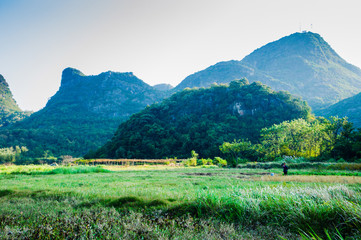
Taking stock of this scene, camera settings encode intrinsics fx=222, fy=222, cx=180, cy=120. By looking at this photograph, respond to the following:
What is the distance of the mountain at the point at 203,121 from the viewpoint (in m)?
78.4

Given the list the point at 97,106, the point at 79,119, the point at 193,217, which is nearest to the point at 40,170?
the point at 193,217

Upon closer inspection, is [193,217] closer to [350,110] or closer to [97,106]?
[350,110]

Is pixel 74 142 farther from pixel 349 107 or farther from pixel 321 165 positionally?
pixel 349 107

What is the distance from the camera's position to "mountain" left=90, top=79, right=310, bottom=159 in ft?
257

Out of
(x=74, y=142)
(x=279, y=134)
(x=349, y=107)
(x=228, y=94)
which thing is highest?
(x=228, y=94)

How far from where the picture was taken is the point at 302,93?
544ft

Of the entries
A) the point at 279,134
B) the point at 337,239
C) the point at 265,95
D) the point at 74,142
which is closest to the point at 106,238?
the point at 337,239

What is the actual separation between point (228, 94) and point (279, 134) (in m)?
58.1

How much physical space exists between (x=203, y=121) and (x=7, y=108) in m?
151

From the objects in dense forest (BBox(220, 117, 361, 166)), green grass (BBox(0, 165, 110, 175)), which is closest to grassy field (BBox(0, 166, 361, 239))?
green grass (BBox(0, 165, 110, 175))

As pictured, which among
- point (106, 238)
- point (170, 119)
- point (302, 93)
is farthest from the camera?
point (302, 93)

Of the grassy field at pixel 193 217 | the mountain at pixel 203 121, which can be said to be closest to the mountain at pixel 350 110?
the mountain at pixel 203 121

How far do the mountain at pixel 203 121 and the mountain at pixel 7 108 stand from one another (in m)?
97.6

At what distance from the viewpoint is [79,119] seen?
136500mm
